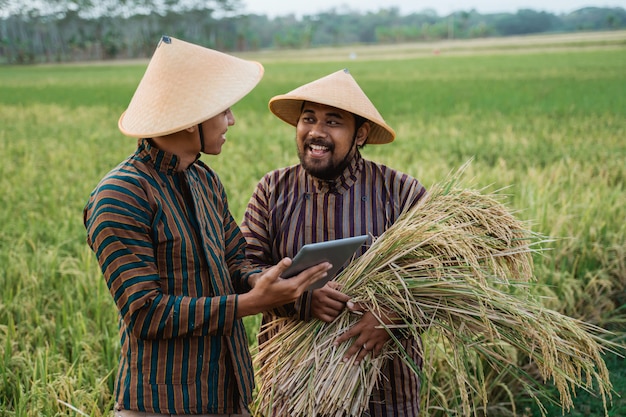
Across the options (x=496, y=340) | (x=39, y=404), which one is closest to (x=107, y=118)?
(x=39, y=404)

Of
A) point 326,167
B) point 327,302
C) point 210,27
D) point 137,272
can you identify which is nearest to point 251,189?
point 326,167

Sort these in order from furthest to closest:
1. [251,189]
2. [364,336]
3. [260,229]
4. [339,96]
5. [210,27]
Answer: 1. [210,27]
2. [251,189]
3. [260,229]
4. [339,96]
5. [364,336]

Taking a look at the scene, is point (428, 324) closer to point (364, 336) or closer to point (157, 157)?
point (364, 336)

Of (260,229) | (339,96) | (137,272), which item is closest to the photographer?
(137,272)

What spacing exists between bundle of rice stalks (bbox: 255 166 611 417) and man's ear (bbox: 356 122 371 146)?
31cm

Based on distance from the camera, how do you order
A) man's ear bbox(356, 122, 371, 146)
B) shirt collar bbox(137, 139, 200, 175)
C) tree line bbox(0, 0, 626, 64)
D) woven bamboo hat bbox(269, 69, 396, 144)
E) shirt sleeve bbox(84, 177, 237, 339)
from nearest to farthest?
shirt sleeve bbox(84, 177, 237, 339) → shirt collar bbox(137, 139, 200, 175) → woven bamboo hat bbox(269, 69, 396, 144) → man's ear bbox(356, 122, 371, 146) → tree line bbox(0, 0, 626, 64)

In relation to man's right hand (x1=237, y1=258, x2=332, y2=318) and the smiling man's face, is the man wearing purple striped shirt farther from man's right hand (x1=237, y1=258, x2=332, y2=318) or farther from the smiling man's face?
man's right hand (x1=237, y1=258, x2=332, y2=318)

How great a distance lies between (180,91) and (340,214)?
0.65m

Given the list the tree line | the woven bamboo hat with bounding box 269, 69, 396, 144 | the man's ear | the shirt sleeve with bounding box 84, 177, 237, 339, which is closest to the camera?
the shirt sleeve with bounding box 84, 177, 237, 339

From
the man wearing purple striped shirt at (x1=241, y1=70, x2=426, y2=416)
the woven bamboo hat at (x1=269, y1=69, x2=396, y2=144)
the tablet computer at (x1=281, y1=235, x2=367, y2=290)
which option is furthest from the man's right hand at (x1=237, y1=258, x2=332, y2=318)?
the woven bamboo hat at (x1=269, y1=69, x2=396, y2=144)

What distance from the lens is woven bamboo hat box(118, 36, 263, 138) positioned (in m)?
1.38

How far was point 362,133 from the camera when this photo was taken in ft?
6.46

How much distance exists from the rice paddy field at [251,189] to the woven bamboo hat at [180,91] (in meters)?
0.93

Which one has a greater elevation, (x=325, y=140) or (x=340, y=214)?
(x=325, y=140)
